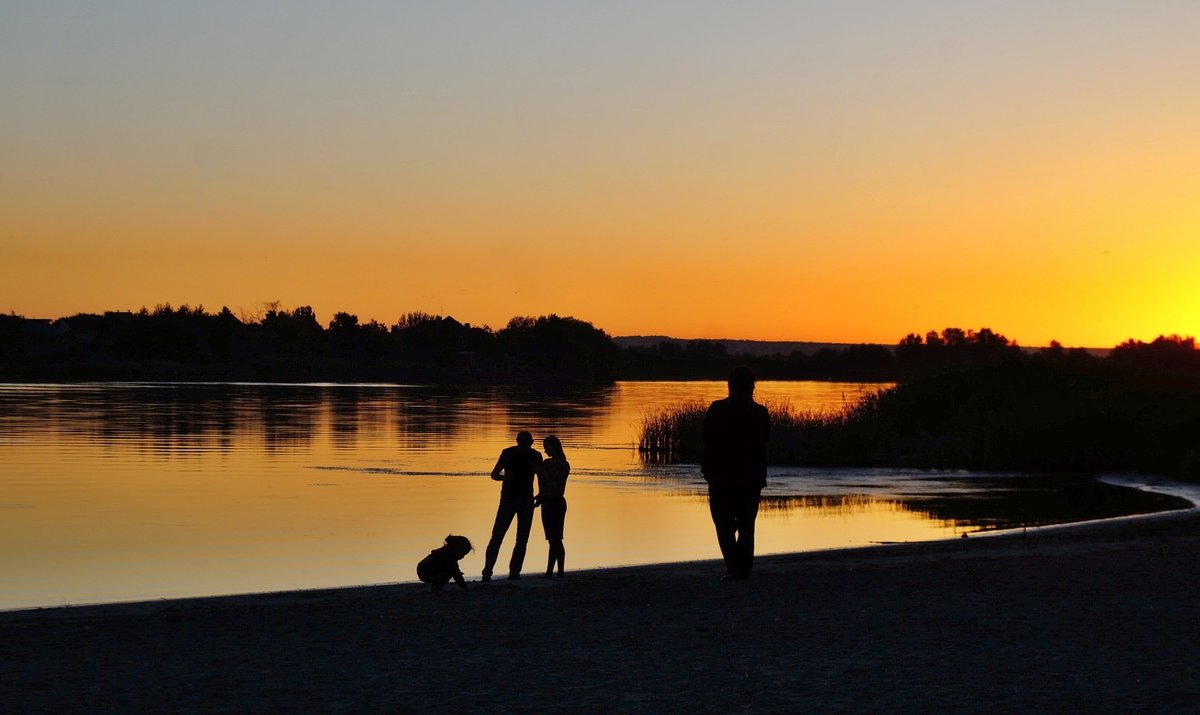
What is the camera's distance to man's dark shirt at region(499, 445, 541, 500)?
16.7 meters

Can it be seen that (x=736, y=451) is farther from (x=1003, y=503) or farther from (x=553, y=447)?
(x=1003, y=503)

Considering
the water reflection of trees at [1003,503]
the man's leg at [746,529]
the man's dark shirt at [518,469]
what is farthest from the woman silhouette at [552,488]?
the water reflection of trees at [1003,503]

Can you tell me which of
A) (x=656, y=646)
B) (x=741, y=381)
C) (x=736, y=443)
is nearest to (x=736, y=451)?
(x=736, y=443)

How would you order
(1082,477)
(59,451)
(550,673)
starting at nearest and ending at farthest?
1. (550,673)
2. (1082,477)
3. (59,451)

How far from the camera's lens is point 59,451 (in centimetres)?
4966

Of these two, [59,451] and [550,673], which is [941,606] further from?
[59,451]

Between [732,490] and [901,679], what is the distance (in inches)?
217

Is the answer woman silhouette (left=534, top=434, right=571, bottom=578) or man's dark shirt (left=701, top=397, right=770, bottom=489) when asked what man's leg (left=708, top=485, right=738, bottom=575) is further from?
woman silhouette (left=534, top=434, right=571, bottom=578)

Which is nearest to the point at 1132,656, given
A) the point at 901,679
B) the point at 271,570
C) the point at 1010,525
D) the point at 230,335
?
the point at 901,679

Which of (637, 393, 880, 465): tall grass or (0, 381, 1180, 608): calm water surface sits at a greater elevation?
(637, 393, 880, 465): tall grass

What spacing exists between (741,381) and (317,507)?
20.4 m

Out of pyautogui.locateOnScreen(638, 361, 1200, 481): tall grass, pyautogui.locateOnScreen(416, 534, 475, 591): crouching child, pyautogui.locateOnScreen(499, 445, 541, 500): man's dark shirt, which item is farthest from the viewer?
pyautogui.locateOnScreen(638, 361, 1200, 481): tall grass

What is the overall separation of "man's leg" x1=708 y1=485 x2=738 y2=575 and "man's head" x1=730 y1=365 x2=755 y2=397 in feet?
3.58

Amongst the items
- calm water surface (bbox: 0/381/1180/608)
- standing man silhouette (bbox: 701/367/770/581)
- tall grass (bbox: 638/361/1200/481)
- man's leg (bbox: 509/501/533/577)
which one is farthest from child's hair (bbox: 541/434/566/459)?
tall grass (bbox: 638/361/1200/481)
